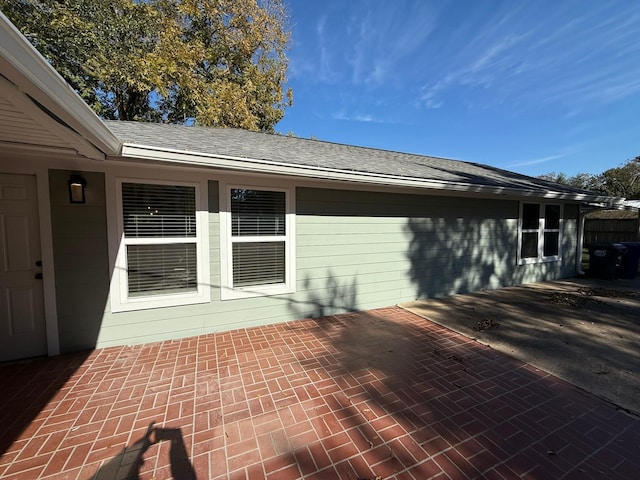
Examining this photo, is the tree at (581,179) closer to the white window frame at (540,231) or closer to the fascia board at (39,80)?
the white window frame at (540,231)

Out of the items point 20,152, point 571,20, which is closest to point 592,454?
point 20,152

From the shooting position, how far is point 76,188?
336 cm

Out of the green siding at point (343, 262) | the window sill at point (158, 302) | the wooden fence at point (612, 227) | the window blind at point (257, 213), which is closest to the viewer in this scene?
the green siding at point (343, 262)

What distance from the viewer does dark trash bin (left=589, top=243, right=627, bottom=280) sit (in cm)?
786

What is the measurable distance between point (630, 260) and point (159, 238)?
1199 centimetres

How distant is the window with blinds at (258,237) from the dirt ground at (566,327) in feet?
9.23

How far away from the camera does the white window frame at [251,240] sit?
13.4ft

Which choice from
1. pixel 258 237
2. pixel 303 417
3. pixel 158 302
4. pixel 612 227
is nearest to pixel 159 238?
pixel 158 302

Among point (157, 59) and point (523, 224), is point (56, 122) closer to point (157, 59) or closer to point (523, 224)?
point (523, 224)

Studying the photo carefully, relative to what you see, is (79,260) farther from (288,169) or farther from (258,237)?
(288,169)

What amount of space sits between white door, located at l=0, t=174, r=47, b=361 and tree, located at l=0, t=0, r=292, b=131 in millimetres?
9218

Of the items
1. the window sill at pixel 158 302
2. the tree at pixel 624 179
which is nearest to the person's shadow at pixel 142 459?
the window sill at pixel 158 302

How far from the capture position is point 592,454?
1981mm

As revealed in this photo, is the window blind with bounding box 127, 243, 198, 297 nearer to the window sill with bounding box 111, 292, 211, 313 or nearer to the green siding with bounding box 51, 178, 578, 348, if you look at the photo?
the window sill with bounding box 111, 292, 211, 313
